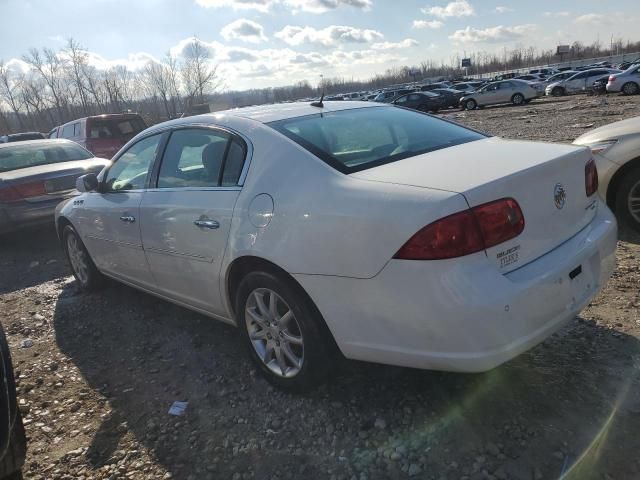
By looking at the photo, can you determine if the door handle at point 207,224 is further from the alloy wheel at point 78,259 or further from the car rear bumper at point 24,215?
the car rear bumper at point 24,215

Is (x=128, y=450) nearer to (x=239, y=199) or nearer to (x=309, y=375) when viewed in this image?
(x=309, y=375)

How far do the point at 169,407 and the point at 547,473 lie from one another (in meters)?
2.04

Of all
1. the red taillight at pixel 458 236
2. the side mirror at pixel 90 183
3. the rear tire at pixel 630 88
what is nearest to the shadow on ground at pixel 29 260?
the side mirror at pixel 90 183

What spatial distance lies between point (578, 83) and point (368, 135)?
1410 inches

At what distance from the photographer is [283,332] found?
2820 mm

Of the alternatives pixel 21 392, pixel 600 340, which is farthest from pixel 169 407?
pixel 600 340

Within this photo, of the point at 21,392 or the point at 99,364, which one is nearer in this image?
the point at 21,392

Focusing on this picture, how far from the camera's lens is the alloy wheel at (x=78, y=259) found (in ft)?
16.3

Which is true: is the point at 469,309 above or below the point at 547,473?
above

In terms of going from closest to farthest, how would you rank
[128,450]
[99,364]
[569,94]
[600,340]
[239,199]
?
1. [128,450]
2. [239,199]
3. [600,340]
4. [99,364]
5. [569,94]

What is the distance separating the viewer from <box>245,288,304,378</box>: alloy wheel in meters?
2.78

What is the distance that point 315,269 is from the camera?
2.42 m

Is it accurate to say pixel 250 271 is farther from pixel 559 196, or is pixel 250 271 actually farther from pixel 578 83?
pixel 578 83

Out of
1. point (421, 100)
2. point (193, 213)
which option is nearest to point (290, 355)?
point (193, 213)
